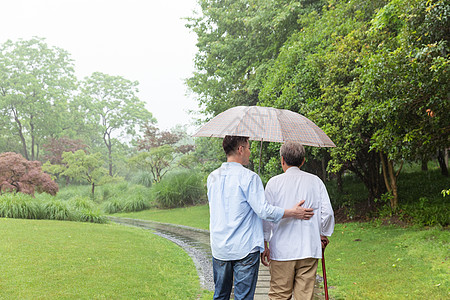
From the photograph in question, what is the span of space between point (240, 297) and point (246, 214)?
560 mm

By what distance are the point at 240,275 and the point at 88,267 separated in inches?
154

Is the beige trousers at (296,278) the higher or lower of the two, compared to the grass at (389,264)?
higher

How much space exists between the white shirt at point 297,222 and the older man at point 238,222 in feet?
0.38

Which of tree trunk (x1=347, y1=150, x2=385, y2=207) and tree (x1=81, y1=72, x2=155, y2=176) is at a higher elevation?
tree (x1=81, y1=72, x2=155, y2=176)

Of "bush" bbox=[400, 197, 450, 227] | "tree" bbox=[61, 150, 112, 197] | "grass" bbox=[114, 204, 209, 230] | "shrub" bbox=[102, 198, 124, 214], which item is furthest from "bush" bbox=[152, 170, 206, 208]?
"bush" bbox=[400, 197, 450, 227]

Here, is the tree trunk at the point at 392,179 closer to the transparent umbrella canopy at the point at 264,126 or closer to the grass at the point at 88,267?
the grass at the point at 88,267

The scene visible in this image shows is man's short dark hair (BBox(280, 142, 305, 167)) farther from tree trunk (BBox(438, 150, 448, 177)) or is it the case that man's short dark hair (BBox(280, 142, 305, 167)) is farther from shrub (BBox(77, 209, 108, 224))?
tree trunk (BBox(438, 150, 448, 177))

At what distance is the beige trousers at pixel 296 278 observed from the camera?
2553mm

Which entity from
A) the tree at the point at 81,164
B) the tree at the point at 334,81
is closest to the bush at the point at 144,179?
the tree at the point at 81,164

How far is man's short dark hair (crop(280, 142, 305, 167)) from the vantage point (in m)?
2.69

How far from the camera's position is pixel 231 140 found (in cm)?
256

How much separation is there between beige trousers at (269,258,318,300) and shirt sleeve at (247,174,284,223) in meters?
0.44

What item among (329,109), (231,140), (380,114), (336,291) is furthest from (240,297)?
(329,109)

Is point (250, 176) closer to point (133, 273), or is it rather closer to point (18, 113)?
point (133, 273)
